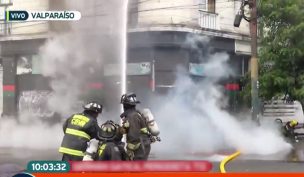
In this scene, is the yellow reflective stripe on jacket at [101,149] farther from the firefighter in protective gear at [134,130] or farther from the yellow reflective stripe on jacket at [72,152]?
the firefighter in protective gear at [134,130]

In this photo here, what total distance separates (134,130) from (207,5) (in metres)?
13.9

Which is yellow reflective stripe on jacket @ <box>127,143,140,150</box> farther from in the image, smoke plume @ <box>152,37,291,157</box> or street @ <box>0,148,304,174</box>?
smoke plume @ <box>152,37,291,157</box>

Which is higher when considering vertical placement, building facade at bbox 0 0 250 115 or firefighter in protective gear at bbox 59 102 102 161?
building facade at bbox 0 0 250 115

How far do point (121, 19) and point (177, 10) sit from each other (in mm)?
5950

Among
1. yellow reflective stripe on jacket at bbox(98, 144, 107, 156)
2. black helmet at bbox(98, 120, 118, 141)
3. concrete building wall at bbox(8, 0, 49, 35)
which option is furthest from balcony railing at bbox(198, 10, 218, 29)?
yellow reflective stripe on jacket at bbox(98, 144, 107, 156)

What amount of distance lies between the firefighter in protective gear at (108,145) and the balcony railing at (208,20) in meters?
13.7

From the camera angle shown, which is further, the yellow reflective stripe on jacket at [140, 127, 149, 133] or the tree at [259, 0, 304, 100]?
the tree at [259, 0, 304, 100]

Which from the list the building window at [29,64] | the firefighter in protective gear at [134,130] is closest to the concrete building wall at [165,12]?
the building window at [29,64]

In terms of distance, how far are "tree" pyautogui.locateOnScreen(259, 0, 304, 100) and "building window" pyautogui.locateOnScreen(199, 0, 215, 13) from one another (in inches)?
158

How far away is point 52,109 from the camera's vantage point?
15.8 metres
